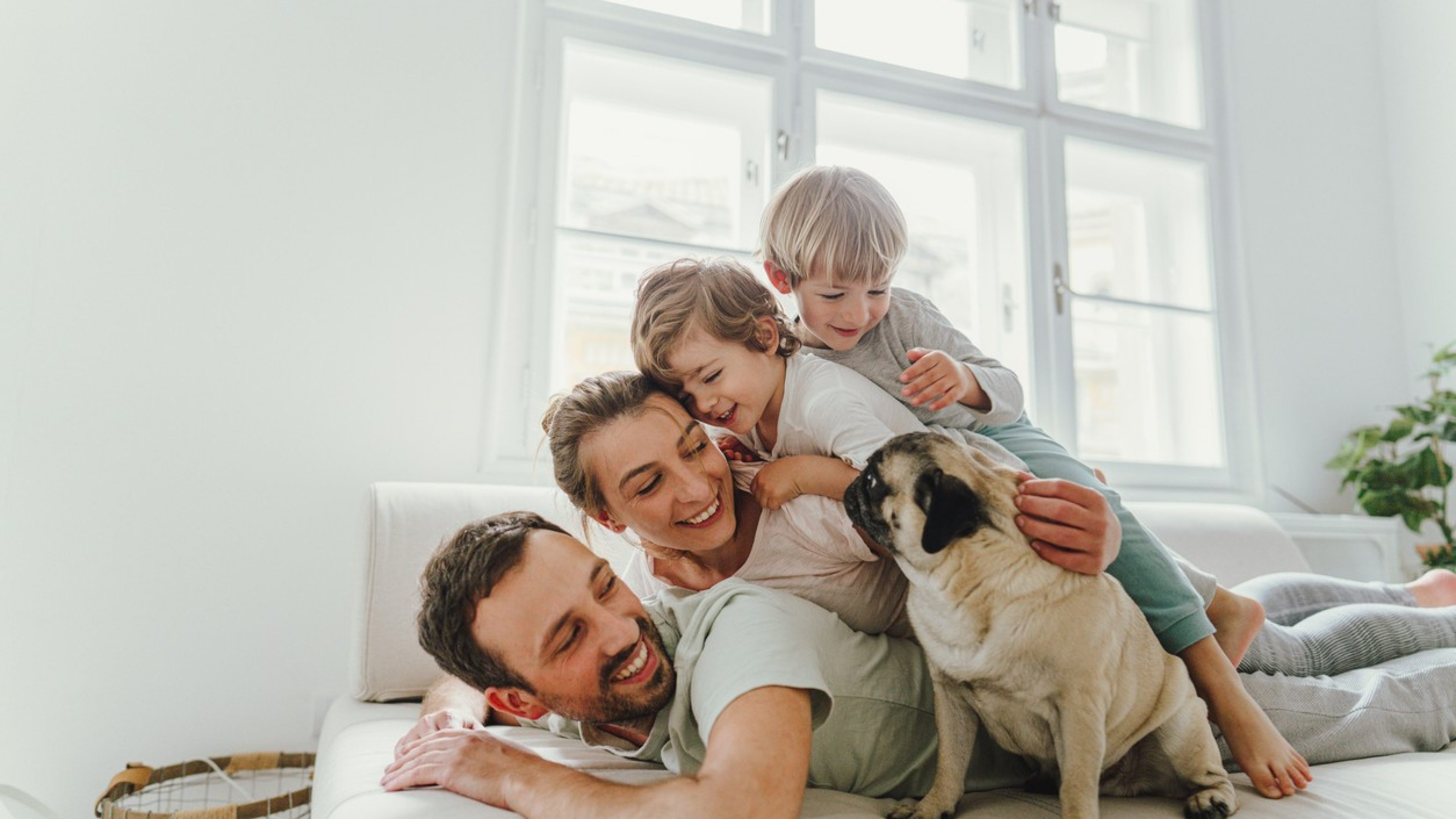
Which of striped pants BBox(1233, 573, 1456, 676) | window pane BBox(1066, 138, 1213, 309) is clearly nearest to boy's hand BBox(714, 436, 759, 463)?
striped pants BBox(1233, 573, 1456, 676)

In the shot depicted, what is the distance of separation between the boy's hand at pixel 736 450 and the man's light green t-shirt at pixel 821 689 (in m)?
0.33

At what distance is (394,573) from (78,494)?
890mm

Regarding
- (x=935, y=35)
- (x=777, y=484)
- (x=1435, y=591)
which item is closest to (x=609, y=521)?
(x=777, y=484)

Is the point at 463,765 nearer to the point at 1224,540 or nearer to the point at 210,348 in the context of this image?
the point at 210,348

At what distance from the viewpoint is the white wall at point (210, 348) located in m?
2.12

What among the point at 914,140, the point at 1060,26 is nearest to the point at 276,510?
the point at 914,140

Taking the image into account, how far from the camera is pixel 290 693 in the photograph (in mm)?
2225

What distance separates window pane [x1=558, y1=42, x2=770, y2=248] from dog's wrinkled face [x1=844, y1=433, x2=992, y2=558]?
1767 millimetres

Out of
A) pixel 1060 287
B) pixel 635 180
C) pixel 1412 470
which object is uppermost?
pixel 635 180

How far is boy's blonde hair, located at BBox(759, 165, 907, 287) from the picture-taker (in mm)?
1580

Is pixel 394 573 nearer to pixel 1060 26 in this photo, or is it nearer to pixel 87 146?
pixel 87 146

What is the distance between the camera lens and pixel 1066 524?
1186 millimetres

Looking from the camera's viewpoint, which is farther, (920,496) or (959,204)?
(959,204)

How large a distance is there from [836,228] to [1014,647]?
0.77 meters
